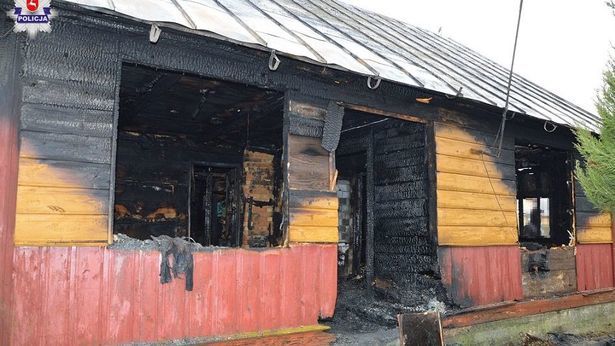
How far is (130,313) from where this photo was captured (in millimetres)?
4340

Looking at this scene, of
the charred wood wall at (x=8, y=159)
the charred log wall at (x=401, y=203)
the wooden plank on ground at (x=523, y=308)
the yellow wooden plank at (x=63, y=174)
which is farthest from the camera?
the charred log wall at (x=401, y=203)

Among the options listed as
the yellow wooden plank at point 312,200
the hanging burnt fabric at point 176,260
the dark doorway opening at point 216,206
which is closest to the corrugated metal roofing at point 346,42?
the yellow wooden plank at point 312,200

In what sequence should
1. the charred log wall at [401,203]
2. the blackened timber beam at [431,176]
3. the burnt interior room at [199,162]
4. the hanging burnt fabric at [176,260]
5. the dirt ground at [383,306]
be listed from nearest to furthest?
the hanging burnt fabric at [176,260] → the dirt ground at [383,306] → the blackened timber beam at [431,176] → the burnt interior room at [199,162] → the charred log wall at [401,203]

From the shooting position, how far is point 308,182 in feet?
18.4

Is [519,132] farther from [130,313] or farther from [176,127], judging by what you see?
[130,313]

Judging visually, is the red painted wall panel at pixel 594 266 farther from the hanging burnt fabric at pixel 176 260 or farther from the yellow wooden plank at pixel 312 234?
the hanging burnt fabric at pixel 176 260

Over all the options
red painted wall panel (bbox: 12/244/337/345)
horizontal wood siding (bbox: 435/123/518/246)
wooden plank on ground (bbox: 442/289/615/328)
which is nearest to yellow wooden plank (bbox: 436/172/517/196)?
horizontal wood siding (bbox: 435/123/518/246)

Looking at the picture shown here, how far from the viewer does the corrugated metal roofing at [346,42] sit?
454 cm

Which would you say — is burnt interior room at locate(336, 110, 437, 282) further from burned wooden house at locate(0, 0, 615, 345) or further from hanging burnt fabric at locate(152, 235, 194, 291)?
hanging burnt fabric at locate(152, 235, 194, 291)

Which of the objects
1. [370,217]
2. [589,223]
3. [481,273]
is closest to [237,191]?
[370,217]

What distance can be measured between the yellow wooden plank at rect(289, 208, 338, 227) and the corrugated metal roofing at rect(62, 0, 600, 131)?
1.63 m

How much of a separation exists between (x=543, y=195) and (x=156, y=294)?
8.53 meters

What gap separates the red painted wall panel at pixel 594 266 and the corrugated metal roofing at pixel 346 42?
234 centimetres

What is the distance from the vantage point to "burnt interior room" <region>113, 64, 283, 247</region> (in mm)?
6875
